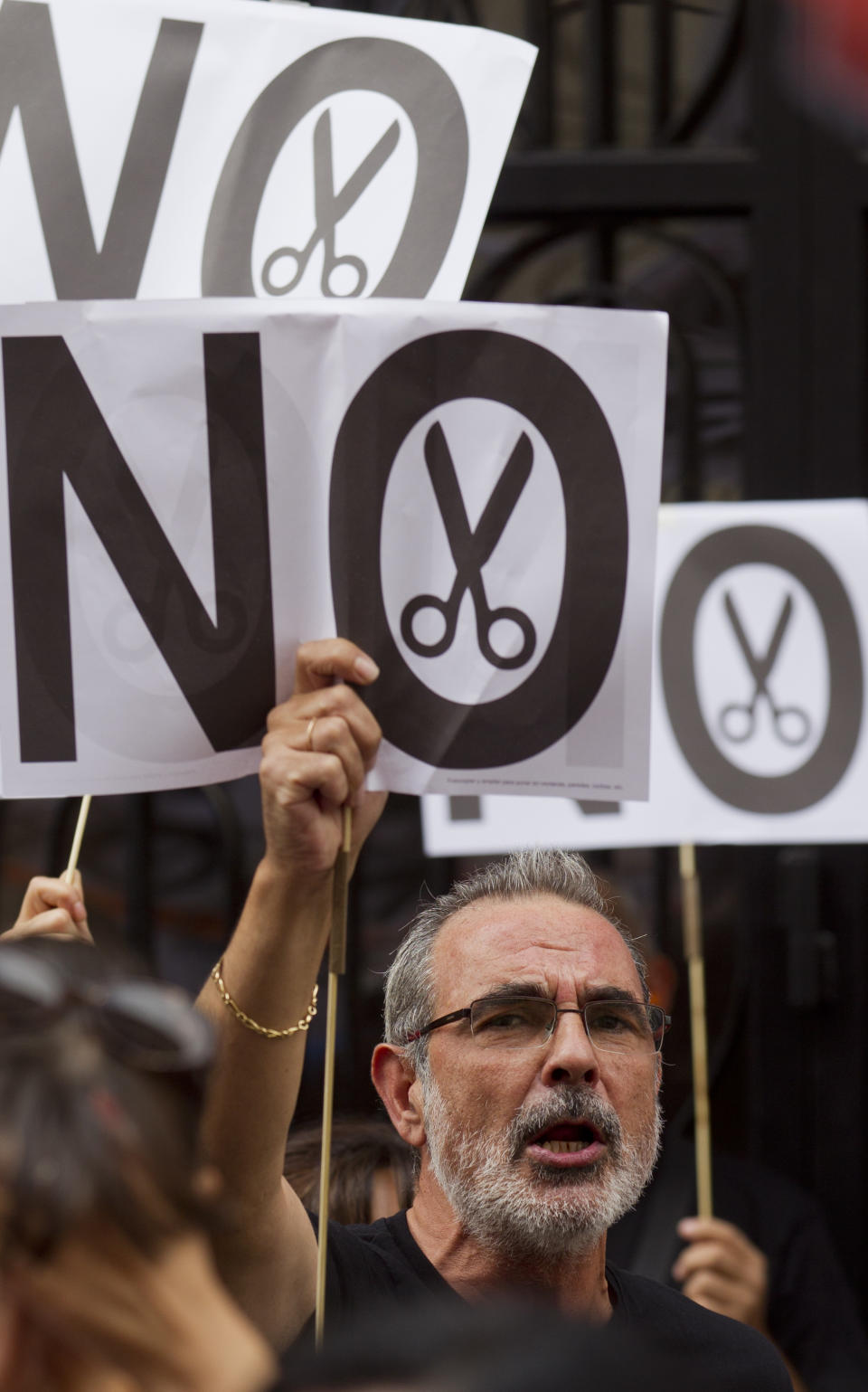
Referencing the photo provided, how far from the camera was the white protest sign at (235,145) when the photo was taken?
84.7 inches

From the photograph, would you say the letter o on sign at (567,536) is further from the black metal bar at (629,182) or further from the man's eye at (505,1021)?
the black metal bar at (629,182)

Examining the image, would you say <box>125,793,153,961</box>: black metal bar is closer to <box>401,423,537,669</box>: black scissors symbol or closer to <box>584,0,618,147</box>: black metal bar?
<box>584,0,618,147</box>: black metal bar

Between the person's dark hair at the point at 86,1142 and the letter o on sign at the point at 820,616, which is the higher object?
the letter o on sign at the point at 820,616

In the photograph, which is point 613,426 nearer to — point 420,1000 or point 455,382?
point 455,382

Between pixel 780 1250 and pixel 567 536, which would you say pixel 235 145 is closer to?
pixel 567 536

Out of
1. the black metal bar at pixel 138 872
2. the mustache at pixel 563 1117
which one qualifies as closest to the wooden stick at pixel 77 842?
the mustache at pixel 563 1117

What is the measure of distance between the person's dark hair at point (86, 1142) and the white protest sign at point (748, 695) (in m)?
2.27

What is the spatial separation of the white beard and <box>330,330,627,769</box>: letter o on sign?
0.37 m

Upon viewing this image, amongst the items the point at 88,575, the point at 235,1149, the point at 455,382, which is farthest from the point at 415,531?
the point at 235,1149

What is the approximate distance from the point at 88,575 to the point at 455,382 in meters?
0.43

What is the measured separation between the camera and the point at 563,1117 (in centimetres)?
178

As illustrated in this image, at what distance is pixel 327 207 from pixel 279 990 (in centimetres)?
98

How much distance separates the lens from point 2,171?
2164 mm

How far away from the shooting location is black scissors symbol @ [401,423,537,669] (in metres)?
1.92
